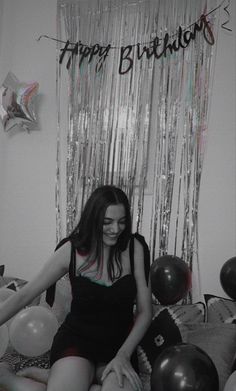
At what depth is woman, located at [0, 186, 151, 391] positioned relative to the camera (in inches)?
72.7

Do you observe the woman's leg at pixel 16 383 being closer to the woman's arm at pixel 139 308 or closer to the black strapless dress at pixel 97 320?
the black strapless dress at pixel 97 320

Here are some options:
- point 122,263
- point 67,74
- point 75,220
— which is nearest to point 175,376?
point 122,263

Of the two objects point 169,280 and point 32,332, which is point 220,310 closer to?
point 169,280

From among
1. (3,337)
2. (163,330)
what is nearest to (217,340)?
(163,330)

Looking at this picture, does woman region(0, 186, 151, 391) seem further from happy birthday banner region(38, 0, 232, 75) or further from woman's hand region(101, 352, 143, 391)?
happy birthday banner region(38, 0, 232, 75)

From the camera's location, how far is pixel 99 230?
2.04 m

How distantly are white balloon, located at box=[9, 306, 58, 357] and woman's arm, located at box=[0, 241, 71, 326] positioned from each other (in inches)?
8.9

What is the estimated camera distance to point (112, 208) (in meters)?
2.00

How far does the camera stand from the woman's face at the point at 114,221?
200cm

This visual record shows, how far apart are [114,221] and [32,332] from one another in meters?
0.62

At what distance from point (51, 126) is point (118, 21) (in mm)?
881

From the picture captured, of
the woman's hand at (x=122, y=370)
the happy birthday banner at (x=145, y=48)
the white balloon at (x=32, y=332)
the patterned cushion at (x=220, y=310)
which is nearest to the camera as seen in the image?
the woman's hand at (x=122, y=370)

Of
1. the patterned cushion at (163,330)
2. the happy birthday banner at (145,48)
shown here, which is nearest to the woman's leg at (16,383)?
the patterned cushion at (163,330)

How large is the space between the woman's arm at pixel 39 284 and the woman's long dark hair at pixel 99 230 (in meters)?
0.08
